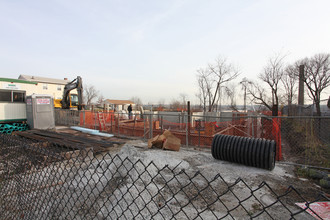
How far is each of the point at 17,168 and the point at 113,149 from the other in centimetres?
412

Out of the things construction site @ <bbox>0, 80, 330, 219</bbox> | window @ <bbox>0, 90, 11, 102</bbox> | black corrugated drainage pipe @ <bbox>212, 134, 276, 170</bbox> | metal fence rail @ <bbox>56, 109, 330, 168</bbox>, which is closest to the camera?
construction site @ <bbox>0, 80, 330, 219</bbox>

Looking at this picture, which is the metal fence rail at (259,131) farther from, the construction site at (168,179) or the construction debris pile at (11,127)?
the construction debris pile at (11,127)

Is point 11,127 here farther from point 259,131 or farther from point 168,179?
point 259,131

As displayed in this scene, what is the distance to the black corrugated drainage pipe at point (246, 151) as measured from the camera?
17.8 ft

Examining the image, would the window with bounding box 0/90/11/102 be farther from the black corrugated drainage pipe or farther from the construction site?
the black corrugated drainage pipe

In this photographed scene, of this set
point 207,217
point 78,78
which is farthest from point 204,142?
point 78,78

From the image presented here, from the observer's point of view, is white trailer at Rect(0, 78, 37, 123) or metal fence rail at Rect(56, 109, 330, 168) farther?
white trailer at Rect(0, 78, 37, 123)

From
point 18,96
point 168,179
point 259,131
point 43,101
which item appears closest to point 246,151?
point 168,179

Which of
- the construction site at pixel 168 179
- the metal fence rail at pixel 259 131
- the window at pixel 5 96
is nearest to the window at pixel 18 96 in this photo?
the window at pixel 5 96

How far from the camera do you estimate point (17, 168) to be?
369 centimetres

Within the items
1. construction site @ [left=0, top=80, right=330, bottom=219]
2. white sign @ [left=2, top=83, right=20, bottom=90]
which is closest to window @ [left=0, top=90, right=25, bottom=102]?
white sign @ [left=2, top=83, right=20, bottom=90]

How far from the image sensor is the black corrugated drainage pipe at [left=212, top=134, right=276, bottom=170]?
214 inches

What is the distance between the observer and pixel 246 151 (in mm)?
5660

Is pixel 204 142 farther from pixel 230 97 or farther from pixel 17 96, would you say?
pixel 230 97
